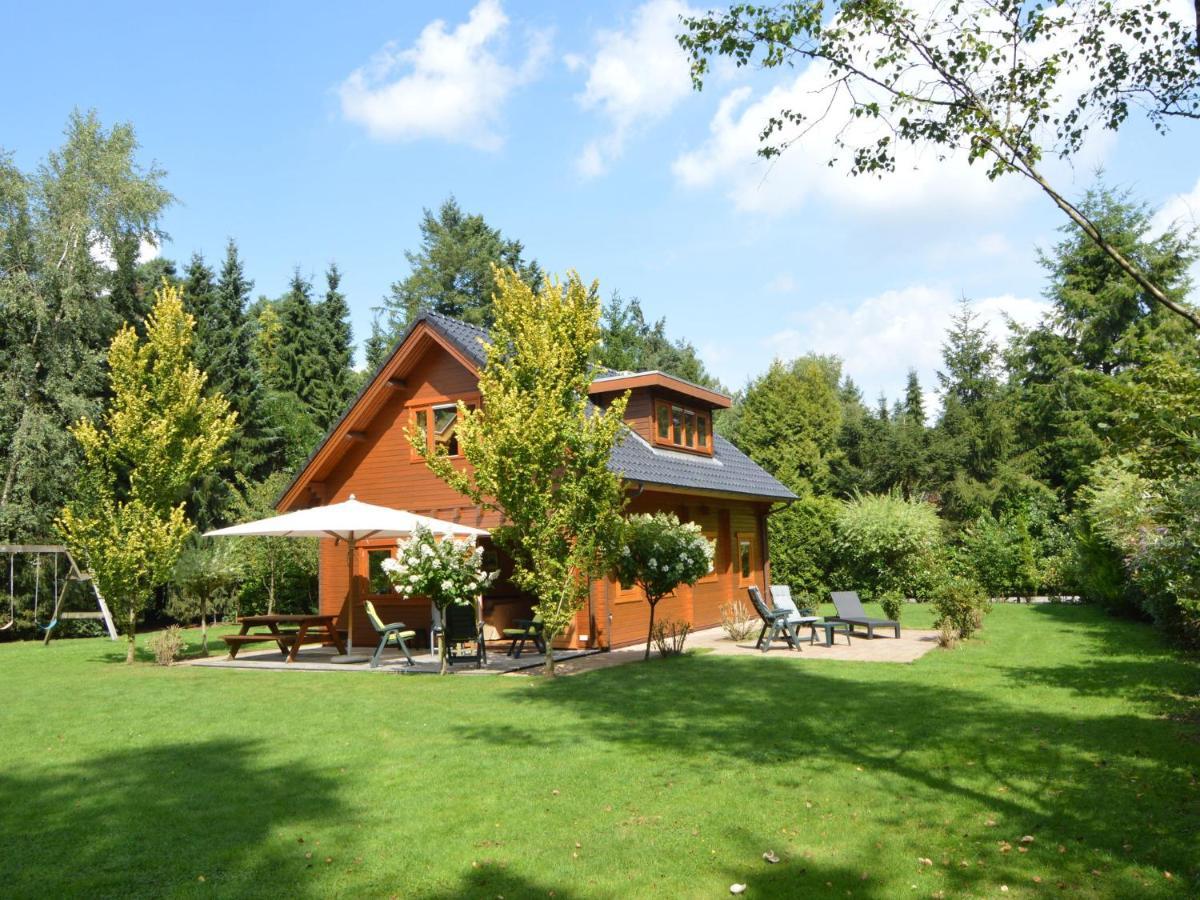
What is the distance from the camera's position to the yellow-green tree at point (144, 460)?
15094 mm

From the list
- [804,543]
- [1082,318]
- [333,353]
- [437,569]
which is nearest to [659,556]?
[437,569]

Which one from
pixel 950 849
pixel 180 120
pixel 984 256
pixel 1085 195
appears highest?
pixel 1085 195

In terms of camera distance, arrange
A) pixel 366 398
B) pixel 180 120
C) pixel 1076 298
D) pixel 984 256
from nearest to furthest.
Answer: pixel 984 256 → pixel 180 120 → pixel 366 398 → pixel 1076 298

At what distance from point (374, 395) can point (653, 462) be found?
5.76 metres

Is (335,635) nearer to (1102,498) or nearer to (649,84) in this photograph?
(649,84)

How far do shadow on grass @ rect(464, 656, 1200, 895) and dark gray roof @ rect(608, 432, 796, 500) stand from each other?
5.22 metres

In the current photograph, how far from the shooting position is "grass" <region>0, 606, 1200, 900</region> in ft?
15.3

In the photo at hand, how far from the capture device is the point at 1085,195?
32.6 m

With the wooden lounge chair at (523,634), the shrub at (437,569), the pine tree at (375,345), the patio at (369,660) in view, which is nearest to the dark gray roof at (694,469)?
the wooden lounge chair at (523,634)

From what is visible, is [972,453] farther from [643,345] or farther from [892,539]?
[643,345]

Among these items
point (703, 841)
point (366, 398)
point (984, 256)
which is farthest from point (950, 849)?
point (366, 398)

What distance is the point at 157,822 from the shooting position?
570 cm

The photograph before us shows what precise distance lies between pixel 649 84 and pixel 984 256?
11.1 ft

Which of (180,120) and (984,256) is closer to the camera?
(984,256)
